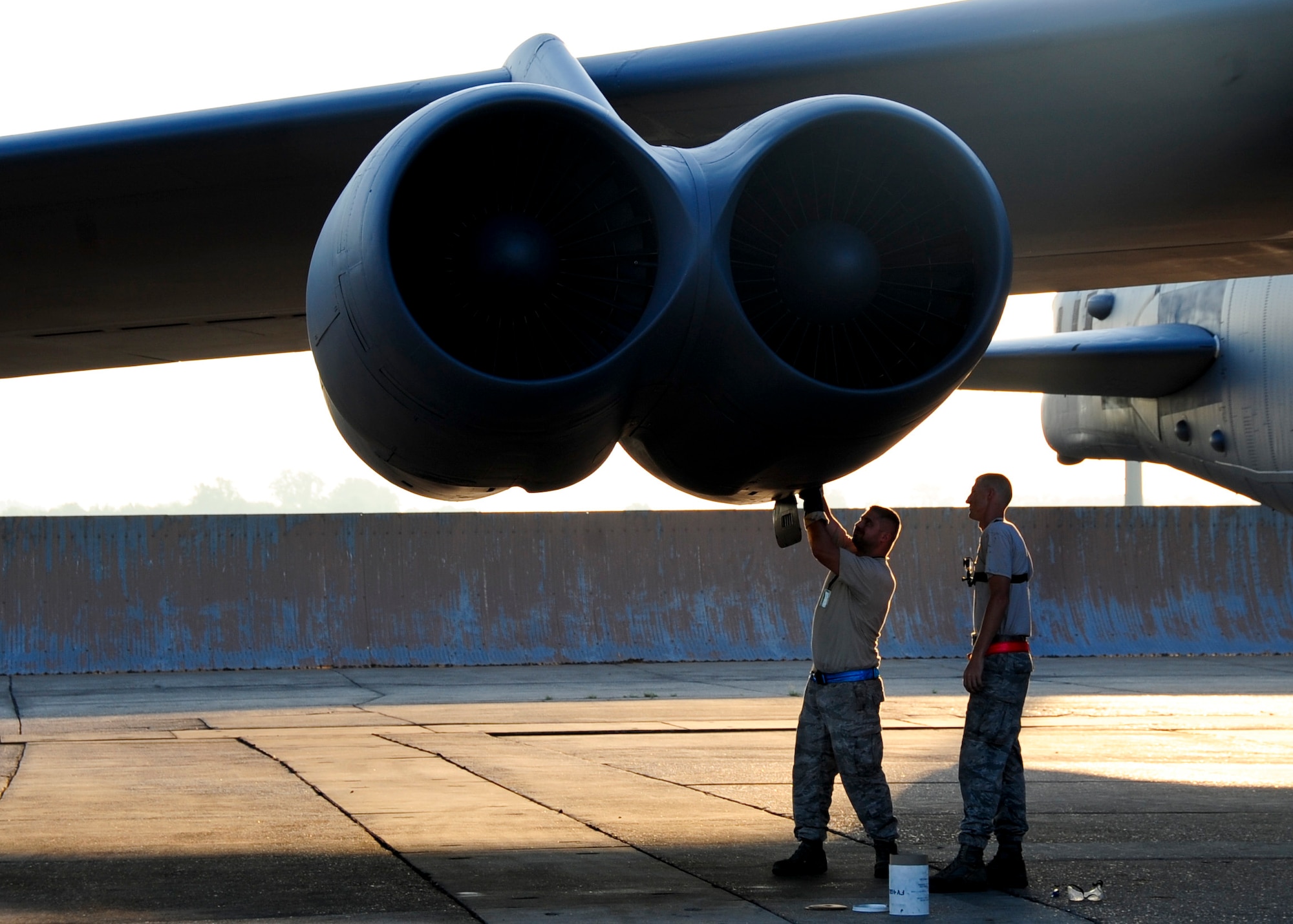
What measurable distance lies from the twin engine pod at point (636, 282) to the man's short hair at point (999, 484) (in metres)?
2.36

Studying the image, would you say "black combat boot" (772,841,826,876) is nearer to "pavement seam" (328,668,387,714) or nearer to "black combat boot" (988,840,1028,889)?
"black combat boot" (988,840,1028,889)

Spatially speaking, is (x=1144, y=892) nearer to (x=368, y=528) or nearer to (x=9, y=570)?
(x=368, y=528)

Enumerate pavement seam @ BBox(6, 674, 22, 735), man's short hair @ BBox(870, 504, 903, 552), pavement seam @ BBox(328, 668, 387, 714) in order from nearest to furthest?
man's short hair @ BBox(870, 504, 903, 552), pavement seam @ BBox(6, 674, 22, 735), pavement seam @ BBox(328, 668, 387, 714)

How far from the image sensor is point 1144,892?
5766 mm

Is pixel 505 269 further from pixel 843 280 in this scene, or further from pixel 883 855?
pixel 883 855

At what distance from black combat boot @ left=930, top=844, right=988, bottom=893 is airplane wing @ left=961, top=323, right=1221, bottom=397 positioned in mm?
6743

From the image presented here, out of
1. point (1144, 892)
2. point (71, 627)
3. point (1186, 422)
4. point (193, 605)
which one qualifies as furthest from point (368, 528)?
point (1144, 892)

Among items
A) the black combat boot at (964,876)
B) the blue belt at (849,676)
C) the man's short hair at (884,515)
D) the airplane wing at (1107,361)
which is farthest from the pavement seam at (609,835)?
the airplane wing at (1107,361)

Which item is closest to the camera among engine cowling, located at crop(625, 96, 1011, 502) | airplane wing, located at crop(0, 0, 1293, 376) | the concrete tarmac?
engine cowling, located at crop(625, 96, 1011, 502)

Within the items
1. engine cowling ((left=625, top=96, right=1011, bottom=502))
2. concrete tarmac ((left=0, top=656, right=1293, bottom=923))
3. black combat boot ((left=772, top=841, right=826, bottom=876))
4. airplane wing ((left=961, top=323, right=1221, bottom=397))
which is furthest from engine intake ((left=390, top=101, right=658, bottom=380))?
airplane wing ((left=961, top=323, right=1221, bottom=397))

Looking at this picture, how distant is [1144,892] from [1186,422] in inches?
276

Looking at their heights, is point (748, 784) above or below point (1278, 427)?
below

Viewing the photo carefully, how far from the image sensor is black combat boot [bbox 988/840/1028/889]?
5.90 meters

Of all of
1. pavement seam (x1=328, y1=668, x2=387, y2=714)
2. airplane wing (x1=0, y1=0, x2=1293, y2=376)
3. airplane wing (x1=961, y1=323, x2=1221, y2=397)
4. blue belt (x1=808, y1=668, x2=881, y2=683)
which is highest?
airplane wing (x1=961, y1=323, x2=1221, y2=397)
